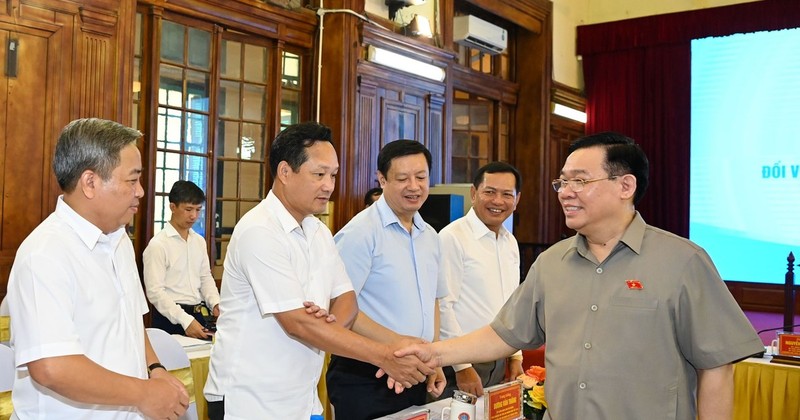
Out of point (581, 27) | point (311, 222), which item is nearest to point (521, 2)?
point (581, 27)

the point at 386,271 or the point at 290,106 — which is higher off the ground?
the point at 290,106

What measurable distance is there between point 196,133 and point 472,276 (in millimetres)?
2709

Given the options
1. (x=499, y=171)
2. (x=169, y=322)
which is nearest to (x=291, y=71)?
(x=169, y=322)

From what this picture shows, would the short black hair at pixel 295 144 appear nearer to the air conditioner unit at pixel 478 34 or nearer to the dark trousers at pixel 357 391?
the dark trousers at pixel 357 391

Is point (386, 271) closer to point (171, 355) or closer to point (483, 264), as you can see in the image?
point (483, 264)

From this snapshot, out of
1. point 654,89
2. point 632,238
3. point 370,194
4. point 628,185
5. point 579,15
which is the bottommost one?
point 632,238

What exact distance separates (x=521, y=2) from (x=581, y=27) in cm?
152

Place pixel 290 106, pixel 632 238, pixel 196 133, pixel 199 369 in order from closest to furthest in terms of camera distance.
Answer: pixel 632 238
pixel 199 369
pixel 196 133
pixel 290 106

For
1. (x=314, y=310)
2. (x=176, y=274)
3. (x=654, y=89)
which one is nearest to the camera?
(x=314, y=310)

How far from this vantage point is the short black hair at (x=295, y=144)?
2.11 metres

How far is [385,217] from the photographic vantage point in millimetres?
2621

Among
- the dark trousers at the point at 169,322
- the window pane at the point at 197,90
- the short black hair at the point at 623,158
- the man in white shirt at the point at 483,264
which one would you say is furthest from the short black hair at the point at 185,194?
the short black hair at the point at 623,158

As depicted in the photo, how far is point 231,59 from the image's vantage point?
17.6ft

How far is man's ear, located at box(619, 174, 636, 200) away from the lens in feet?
5.91
